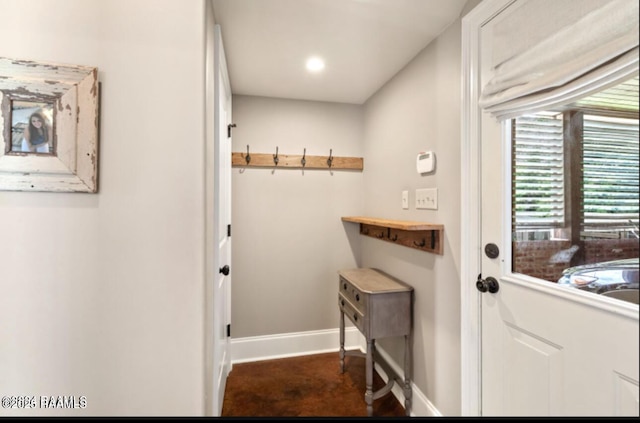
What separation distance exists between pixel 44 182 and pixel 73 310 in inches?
18.5

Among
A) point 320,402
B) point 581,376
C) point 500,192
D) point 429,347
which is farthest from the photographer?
point 320,402

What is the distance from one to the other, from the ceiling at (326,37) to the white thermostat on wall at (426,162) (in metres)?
0.66

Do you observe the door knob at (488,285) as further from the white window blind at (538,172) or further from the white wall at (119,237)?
the white wall at (119,237)

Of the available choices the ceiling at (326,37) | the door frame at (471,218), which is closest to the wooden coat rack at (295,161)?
the ceiling at (326,37)

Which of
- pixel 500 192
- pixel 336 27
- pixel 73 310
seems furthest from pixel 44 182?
pixel 500 192

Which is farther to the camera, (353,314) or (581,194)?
(353,314)

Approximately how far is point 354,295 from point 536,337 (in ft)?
3.50

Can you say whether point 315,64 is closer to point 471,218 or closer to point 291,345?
point 471,218

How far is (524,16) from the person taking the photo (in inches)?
42.4

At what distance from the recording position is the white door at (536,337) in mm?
806

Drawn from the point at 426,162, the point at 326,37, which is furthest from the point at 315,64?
the point at 426,162

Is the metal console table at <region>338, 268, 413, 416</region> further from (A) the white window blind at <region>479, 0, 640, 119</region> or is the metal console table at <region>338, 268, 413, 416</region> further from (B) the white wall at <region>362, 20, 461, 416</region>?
(A) the white window blind at <region>479, 0, 640, 119</region>

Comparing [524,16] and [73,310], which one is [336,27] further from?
[73,310]

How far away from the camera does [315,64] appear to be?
1.87 metres
